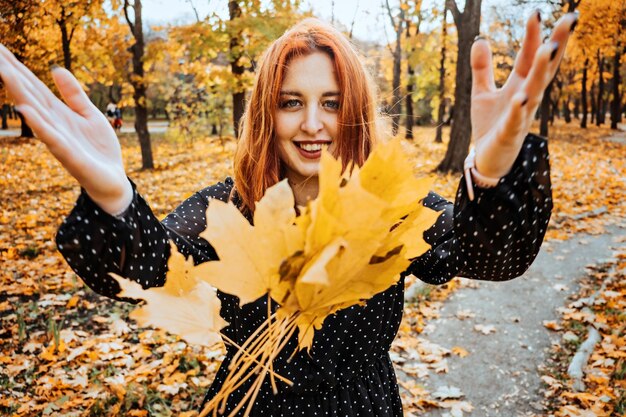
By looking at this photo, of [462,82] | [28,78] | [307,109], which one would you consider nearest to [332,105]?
[307,109]

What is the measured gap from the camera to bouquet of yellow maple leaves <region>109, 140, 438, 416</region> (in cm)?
46

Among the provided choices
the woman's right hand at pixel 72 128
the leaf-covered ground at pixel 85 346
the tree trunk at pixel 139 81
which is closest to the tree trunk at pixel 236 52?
the tree trunk at pixel 139 81

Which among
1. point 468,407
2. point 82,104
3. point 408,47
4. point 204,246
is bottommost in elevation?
point 468,407

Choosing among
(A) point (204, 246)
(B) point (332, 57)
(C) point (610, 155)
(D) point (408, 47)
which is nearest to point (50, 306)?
(A) point (204, 246)

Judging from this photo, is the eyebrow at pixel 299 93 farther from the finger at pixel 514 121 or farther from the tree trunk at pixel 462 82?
the tree trunk at pixel 462 82

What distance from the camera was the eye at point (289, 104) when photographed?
4.48 feet

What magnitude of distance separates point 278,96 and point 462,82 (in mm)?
8928

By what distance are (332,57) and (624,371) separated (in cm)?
329

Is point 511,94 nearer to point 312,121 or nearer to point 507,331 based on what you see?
point 312,121

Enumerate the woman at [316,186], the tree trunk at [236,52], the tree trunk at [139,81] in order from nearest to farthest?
the woman at [316,186]
the tree trunk at [236,52]
the tree trunk at [139,81]

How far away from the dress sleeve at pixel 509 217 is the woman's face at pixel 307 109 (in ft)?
1.79

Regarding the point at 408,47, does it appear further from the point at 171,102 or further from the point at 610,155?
the point at 171,102

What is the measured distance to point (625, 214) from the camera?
23.3 ft

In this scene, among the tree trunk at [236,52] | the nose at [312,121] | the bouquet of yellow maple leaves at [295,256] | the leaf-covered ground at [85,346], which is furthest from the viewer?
the tree trunk at [236,52]
